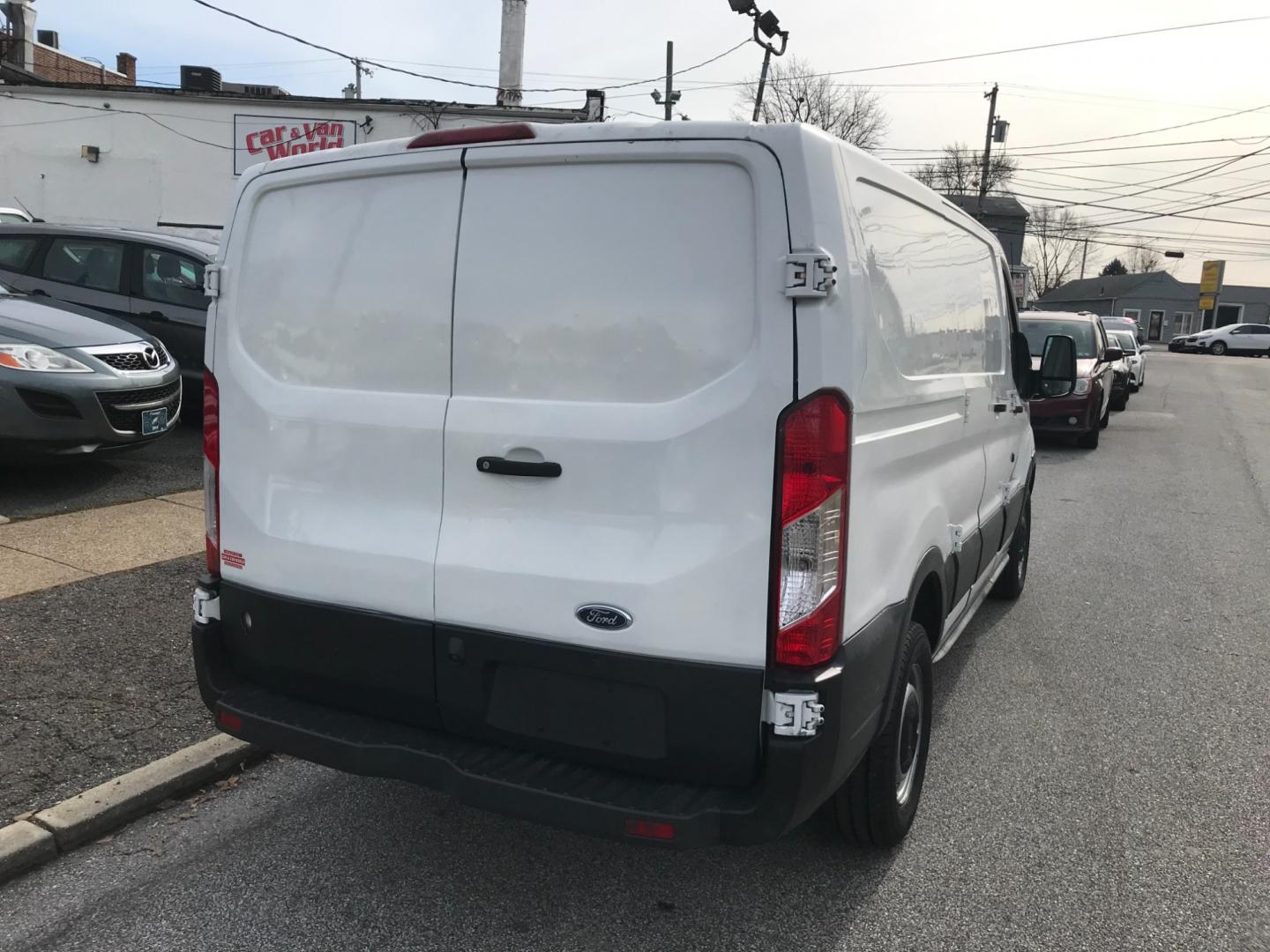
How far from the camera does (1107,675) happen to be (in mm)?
4988

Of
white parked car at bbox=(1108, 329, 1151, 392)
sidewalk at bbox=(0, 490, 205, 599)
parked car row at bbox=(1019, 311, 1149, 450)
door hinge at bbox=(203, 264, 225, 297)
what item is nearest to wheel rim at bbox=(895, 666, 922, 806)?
door hinge at bbox=(203, 264, 225, 297)

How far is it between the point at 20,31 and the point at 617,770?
1433 inches

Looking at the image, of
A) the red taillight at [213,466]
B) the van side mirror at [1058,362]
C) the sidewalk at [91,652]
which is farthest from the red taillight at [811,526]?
the van side mirror at [1058,362]

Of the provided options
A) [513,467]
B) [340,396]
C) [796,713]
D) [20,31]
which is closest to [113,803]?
[340,396]

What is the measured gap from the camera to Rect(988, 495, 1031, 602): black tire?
597 centimetres

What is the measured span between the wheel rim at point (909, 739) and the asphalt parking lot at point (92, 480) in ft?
18.8

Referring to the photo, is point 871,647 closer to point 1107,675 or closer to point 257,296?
point 257,296

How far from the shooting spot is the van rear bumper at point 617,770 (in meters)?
2.42

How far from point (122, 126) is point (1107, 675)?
79.1 feet

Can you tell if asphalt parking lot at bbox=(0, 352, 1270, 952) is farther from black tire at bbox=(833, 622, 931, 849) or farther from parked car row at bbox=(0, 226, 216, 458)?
parked car row at bbox=(0, 226, 216, 458)

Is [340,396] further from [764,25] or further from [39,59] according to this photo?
[39,59]

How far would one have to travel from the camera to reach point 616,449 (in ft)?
8.08

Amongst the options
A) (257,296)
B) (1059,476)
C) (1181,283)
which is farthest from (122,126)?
(1181,283)

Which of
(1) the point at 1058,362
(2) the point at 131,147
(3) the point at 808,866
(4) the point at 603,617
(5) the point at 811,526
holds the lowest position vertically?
(3) the point at 808,866
